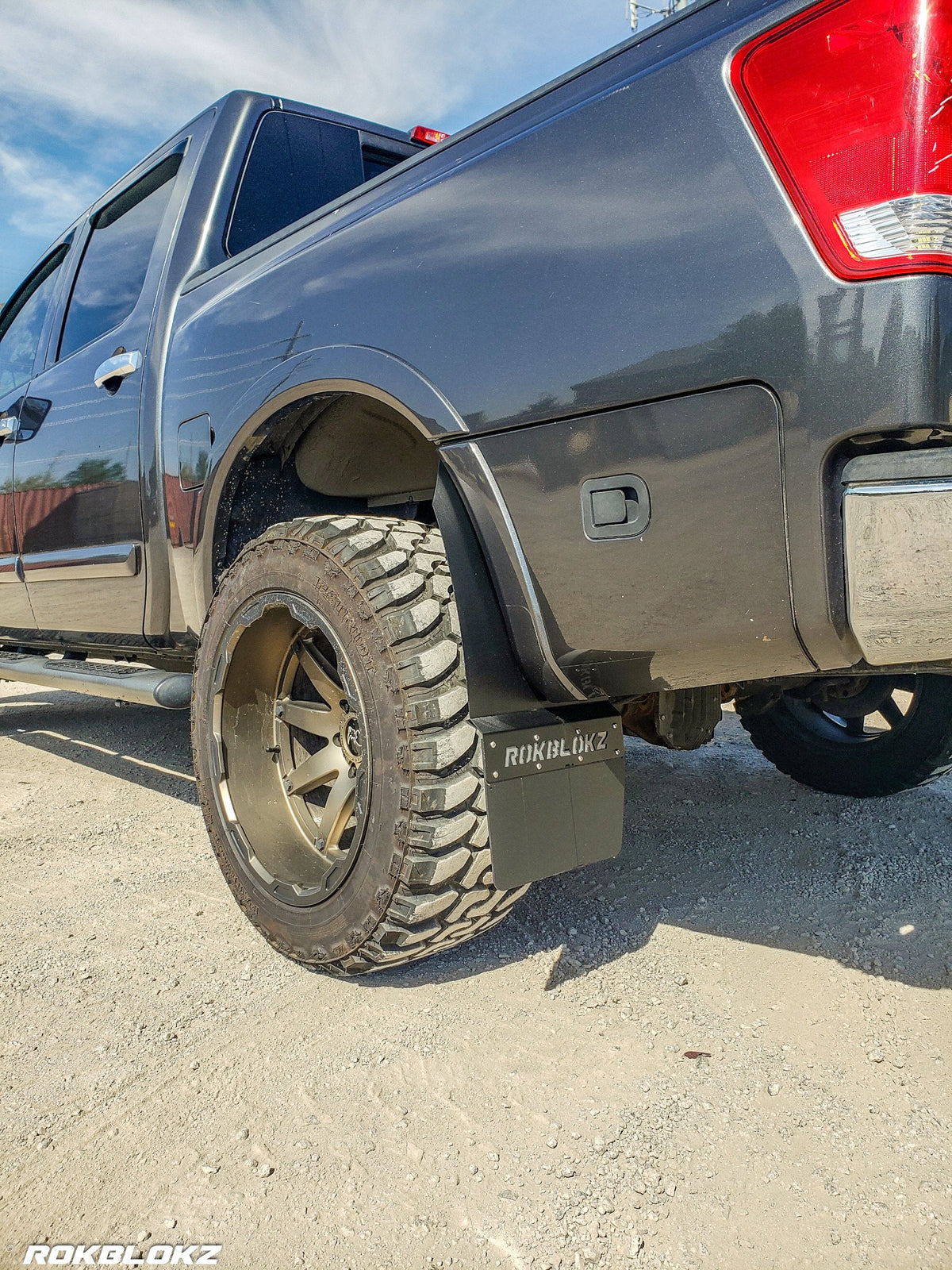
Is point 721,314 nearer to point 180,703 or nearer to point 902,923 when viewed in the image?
point 902,923

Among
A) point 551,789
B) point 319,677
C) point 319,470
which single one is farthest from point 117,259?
point 551,789

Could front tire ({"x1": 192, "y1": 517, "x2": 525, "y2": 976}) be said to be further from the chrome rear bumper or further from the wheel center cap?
the chrome rear bumper

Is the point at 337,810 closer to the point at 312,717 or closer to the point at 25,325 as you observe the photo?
→ the point at 312,717

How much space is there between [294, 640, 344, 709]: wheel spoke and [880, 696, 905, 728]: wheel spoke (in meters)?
1.71

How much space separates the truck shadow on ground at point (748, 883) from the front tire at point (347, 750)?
0.28 m

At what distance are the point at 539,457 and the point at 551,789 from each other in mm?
607

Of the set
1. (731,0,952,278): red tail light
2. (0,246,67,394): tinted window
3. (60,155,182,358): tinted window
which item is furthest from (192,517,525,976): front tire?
(0,246,67,394): tinted window

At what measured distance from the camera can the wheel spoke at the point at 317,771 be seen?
2.04 metres

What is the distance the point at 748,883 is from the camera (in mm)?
2396

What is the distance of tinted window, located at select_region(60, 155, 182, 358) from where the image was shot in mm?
2898

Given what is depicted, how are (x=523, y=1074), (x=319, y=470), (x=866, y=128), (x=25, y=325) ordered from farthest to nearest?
(x=25, y=325)
(x=319, y=470)
(x=523, y=1074)
(x=866, y=128)

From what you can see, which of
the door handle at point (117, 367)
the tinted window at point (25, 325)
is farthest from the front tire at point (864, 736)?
the tinted window at point (25, 325)

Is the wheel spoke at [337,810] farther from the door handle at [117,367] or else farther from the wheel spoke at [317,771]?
the door handle at [117,367]

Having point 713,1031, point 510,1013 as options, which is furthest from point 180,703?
point 713,1031
